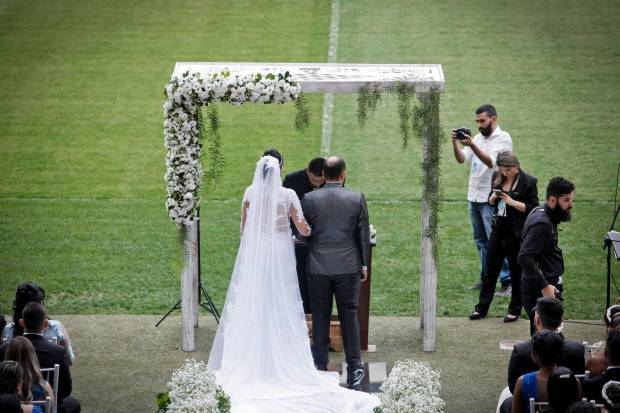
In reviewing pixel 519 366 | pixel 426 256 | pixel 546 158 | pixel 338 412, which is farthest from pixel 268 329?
pixel 546 158

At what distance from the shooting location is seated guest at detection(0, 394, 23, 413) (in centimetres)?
670

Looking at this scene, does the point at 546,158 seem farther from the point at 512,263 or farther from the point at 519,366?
the point at 519,366

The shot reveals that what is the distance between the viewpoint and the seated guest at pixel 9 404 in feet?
22.0

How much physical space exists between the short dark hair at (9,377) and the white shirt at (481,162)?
6.50 metres

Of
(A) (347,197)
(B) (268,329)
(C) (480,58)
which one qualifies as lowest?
(B) (268,329)

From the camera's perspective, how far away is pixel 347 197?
9.83 meters

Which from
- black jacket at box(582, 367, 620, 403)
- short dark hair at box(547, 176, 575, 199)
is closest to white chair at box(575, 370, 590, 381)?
black jacket at box(582, 367, 620, 403)

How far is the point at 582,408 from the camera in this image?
6414mm

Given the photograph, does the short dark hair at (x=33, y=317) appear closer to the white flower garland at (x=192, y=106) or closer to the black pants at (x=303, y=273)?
the white flower garland at (x=192, y=106)

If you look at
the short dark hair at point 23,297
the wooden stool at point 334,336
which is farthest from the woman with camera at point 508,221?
the short dark hair at point 23,297

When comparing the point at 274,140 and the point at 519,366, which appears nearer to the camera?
the point at 519,366

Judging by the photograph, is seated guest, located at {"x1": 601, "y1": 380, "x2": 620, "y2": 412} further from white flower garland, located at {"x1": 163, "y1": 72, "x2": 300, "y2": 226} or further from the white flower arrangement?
white flower garland, located at {"x1": 163, "y1": 72, "x2": 300, "y2": 226}

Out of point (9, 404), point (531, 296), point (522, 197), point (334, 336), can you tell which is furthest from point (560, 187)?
point (9, 404)

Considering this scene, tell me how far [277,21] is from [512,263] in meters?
13.9
